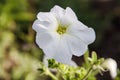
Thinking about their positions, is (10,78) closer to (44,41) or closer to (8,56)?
(8,56)

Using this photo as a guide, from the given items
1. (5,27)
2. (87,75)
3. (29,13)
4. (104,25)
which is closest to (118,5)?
(104,25)

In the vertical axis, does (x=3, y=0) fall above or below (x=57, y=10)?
above

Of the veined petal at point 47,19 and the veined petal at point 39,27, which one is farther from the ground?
the veined petal at point 47,19

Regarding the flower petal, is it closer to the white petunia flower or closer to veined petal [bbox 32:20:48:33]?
the white petunia flower

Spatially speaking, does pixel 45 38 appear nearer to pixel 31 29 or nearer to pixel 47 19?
pixel 47 19

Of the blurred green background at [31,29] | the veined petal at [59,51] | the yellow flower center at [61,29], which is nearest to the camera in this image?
the veined petal at [59,51]

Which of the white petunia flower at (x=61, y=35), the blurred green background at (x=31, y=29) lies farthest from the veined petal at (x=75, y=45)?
the blurred green background at (x=31, y=29)

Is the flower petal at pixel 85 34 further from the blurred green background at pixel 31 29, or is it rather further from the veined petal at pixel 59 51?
the blurred green background at pixel 31 29

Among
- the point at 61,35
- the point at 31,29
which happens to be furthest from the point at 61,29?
the point at 31,29
